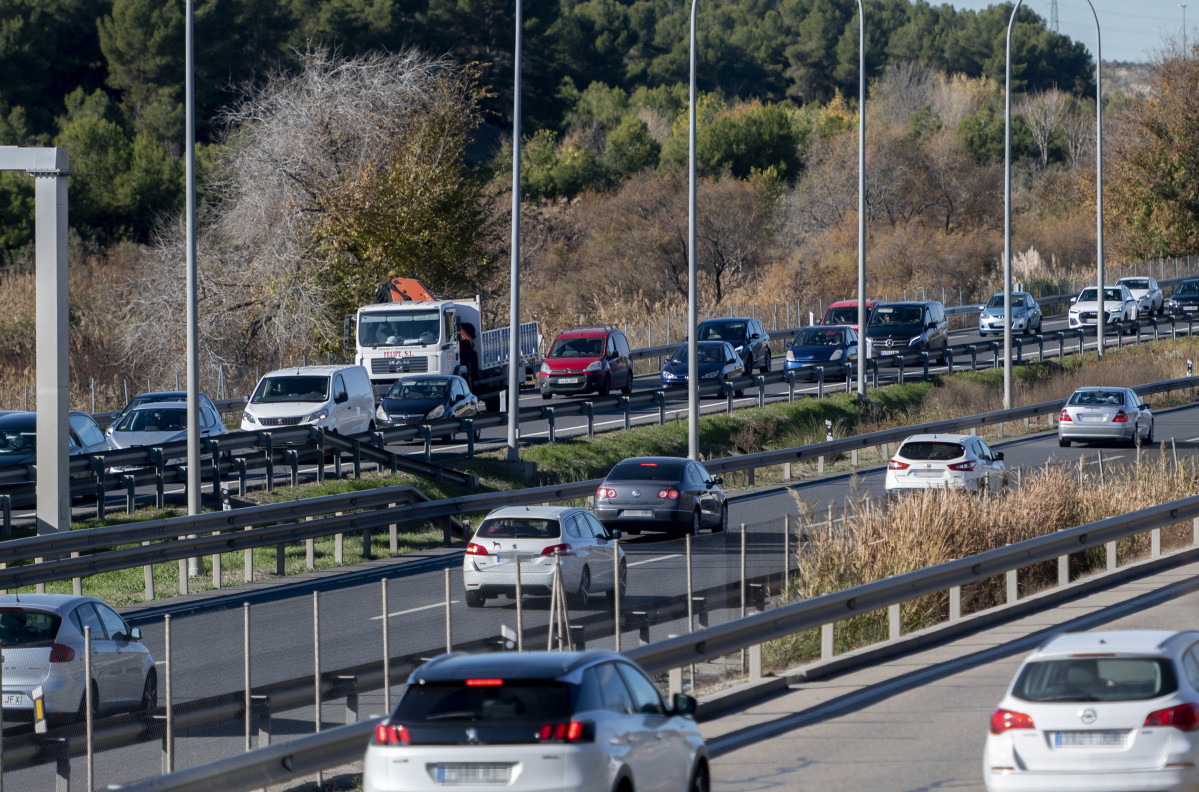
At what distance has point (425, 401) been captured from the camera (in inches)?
1404

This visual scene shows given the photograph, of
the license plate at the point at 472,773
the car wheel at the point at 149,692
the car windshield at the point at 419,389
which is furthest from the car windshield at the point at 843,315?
the license plate at the point at 472,773

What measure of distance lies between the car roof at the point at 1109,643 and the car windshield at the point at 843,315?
4277cm

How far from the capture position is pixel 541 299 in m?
73.2

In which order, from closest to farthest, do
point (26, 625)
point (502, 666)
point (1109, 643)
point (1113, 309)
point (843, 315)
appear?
1. point (502, 666)
2. point (1109, 643)
3. point (26, 625)
4. point (843, 315)
5. point (1113, 309)

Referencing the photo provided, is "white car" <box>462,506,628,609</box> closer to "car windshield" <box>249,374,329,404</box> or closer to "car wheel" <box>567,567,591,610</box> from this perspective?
"car wheel" <box>567,567,591,610</box>

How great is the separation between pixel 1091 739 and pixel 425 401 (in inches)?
1091

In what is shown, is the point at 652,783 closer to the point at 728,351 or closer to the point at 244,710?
the point at 244,710

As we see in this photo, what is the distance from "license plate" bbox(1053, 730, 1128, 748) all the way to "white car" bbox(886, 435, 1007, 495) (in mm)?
18603

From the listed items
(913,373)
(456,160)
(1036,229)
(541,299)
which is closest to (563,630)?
(913,373)

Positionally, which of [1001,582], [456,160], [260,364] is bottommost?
[1001,582]

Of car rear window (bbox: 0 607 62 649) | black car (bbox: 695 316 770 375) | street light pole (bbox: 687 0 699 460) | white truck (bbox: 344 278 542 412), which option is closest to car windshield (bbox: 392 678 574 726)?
car rear window (bbox: 0 607 62 649)

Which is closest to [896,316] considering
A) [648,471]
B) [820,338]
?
[820,338]

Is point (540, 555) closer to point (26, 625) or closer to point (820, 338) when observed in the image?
point (26, 625)

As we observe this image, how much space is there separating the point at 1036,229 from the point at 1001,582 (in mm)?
73665
